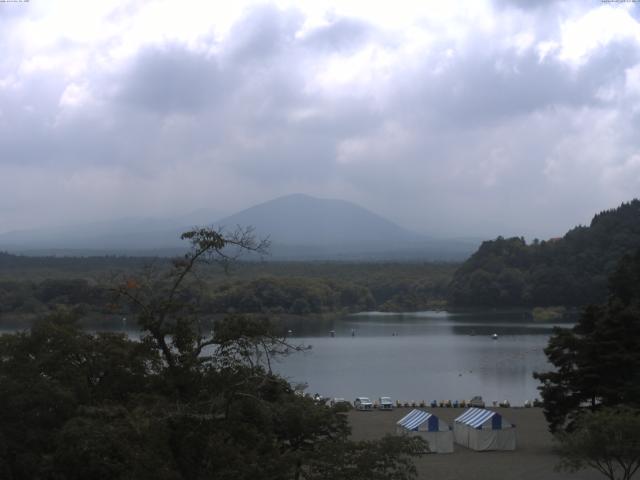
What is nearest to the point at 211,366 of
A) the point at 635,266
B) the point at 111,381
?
the point at 111,381

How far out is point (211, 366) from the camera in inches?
232

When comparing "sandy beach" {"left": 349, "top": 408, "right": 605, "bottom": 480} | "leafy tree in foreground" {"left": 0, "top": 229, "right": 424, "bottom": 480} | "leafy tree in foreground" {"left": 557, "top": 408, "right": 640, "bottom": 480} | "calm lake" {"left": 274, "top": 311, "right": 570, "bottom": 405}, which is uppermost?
"leafy tree in foreground" {"left": 0, "top": 229, "right": 424, "bottom": 480}

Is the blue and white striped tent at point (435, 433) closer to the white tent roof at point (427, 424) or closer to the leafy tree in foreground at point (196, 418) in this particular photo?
the white tent roof at point (427, 424)

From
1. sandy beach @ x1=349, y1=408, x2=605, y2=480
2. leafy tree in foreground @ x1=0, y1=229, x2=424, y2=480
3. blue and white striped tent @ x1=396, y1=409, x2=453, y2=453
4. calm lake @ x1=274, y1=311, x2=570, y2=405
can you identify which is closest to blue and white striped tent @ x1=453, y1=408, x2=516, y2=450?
sandy beach @ x1=349, y1=408, x2=605, y2=480

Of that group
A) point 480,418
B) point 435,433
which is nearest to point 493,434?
point 480,418

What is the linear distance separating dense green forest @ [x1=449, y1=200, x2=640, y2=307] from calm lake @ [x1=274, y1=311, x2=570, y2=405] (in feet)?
17.1

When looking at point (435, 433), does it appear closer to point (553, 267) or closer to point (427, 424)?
point (427, 424)

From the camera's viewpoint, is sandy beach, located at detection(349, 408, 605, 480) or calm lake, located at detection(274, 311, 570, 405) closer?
sandy beach, located at detection(349, 408, 605, 480)

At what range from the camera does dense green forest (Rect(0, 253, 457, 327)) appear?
152 ft

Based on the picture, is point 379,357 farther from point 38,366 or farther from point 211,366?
point 211,366

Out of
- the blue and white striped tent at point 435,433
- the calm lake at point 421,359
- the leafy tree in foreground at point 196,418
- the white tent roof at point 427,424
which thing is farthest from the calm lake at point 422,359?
the leafy tree in foreground at point 196,418

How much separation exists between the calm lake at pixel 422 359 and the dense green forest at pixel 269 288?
355 centimetres

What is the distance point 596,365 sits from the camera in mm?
14109

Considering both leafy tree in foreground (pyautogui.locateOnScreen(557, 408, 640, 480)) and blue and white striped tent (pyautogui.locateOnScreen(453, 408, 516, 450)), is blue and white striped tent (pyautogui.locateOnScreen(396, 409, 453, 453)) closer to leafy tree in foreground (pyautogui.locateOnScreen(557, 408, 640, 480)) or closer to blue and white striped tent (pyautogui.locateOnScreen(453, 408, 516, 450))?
blue and white striped tent (pyautogui.locateOnScreen(453, 408, 516, 450))
